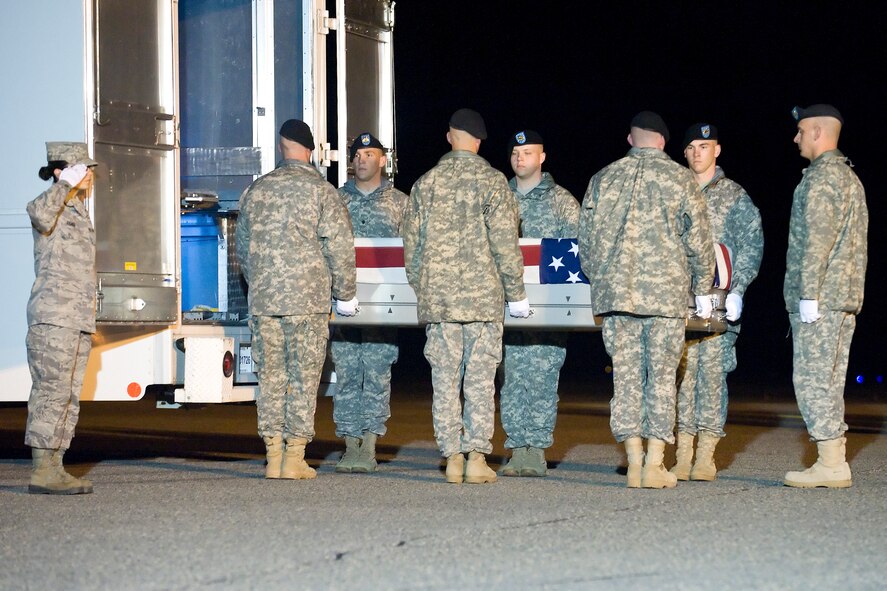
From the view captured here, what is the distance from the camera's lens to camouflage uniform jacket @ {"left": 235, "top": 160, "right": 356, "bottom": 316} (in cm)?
819

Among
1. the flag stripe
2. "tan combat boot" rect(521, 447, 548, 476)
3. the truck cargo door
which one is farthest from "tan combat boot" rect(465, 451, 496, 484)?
the truck cargo door

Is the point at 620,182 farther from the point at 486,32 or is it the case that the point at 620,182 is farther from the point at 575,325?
the point at 486,32

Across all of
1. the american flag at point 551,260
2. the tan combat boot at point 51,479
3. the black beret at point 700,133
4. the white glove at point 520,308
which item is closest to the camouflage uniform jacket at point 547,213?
the american flag at point 551,260

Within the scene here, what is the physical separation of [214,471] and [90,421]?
7.25 m

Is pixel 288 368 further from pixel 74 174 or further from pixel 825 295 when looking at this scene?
pixel 825 295

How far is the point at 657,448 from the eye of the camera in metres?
7.68

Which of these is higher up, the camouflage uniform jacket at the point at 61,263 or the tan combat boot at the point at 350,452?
the camouflage uniform jacket at the point at 61,263

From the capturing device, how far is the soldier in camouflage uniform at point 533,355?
8.65 meters

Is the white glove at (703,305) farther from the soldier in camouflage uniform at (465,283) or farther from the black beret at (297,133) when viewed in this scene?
the black beret at (297,133)

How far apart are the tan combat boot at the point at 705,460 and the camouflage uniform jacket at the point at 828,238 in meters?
0.98

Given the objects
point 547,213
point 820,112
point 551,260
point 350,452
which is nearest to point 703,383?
point 551,260

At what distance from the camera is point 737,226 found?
28.0 feet

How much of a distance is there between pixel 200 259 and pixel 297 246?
2201mm

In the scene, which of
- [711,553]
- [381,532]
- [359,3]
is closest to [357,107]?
[359,3]
